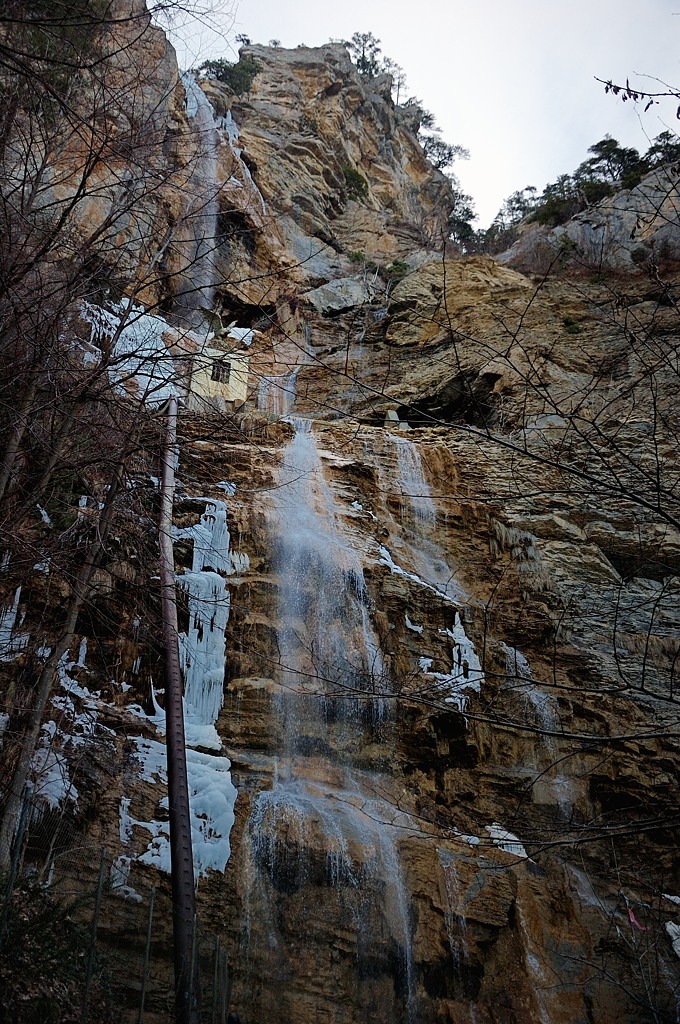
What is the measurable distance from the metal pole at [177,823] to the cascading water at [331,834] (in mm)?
1027

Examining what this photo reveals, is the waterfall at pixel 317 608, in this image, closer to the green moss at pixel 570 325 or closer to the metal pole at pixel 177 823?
the metal pole at pixel 177 823

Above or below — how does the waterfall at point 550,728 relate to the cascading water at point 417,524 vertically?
below

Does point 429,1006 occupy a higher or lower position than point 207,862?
lower

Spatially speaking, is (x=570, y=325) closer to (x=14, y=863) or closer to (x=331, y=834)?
(x=331, y=834)

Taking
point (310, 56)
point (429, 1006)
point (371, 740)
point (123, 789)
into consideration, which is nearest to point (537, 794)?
point (371, 740)

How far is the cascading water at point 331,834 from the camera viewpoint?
298 inches

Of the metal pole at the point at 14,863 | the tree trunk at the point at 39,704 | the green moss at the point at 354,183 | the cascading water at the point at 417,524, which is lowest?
the metal pole at the point at 14,863

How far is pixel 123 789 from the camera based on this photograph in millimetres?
8188

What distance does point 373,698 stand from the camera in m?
10.3

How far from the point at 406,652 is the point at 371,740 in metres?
1.44

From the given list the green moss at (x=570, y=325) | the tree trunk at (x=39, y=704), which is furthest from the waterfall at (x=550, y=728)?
the green moss at (x=570, y=325)

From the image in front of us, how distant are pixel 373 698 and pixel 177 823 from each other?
4425 millimetres

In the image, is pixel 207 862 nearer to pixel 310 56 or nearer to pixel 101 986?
pixel 101 986

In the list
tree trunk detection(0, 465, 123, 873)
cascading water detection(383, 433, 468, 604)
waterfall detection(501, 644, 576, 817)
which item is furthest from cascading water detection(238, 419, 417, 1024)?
waterfall detection(501, 644, 576, 817)
